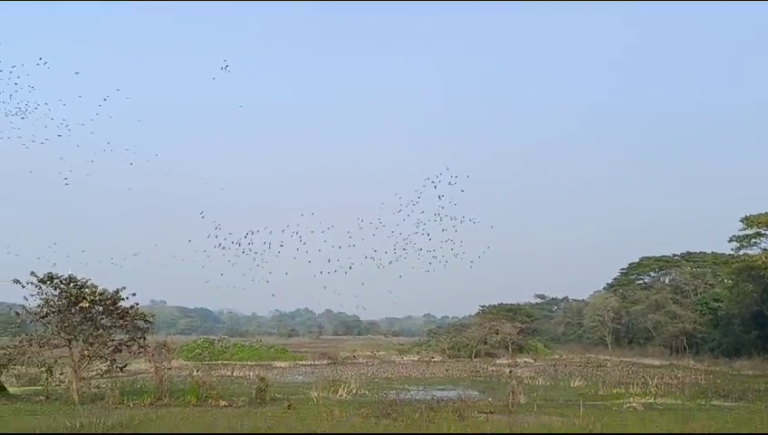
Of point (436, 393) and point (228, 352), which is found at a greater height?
point (228, 352)

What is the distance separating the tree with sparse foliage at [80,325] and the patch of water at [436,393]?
9028 millimetres

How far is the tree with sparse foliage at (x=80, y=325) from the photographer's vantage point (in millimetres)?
26734

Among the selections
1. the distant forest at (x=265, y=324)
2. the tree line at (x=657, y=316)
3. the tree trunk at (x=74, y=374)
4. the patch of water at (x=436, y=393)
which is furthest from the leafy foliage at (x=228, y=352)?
the distant forest at (x=265, y=324)

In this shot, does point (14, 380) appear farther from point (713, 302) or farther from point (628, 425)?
point (713, 302)

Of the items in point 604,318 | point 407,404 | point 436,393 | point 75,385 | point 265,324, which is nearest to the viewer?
point 407,404

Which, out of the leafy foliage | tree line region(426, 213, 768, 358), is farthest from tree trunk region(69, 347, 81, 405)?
tree line region(426, 213, 768, 358)

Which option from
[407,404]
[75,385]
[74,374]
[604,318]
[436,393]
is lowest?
[436,393]

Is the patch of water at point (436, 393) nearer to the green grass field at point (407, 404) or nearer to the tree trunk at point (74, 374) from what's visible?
the green grass field at point (407, 404)

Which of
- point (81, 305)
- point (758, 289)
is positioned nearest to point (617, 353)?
point (758, 289)

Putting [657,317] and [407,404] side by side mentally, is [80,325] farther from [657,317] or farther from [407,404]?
[657,317]

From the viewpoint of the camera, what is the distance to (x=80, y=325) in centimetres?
2683

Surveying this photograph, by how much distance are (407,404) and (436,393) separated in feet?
26.2

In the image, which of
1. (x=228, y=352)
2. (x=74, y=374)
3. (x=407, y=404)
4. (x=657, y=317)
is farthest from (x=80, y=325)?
(x=657, y=317)

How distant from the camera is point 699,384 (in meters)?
31.8
